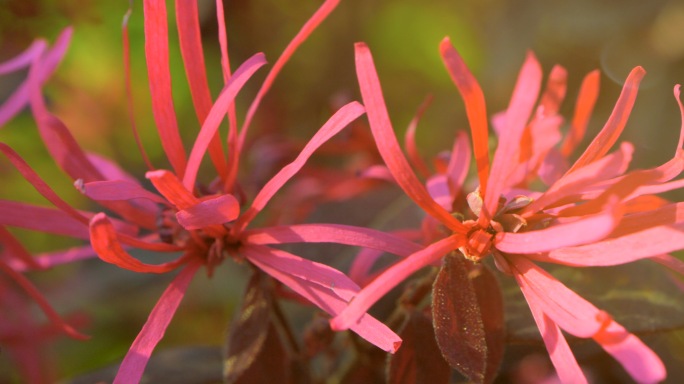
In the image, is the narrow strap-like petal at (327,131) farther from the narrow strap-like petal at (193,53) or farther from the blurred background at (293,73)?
the blurred background at (293,73)

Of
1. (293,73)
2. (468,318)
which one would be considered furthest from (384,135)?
(293,73)

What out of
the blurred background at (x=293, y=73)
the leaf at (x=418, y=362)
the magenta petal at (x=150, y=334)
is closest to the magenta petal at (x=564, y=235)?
the leaf at (x=418, y=362)

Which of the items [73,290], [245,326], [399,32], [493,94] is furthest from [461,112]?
[245,326]

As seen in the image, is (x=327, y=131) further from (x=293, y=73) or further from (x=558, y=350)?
(x=293, y=73)

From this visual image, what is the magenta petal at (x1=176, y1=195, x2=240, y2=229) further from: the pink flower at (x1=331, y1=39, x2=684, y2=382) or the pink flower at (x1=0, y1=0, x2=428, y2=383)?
the pink flower at (x1=331, y1=39, x2=684, y2=382)

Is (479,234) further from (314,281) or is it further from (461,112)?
(461,112)

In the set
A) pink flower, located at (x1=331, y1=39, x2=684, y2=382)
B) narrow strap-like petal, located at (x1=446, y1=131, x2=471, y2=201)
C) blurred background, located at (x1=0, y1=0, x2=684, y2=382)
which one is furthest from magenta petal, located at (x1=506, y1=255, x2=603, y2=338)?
blurred background, located at (x1=0, y1=0, x2=684, y2=382)
